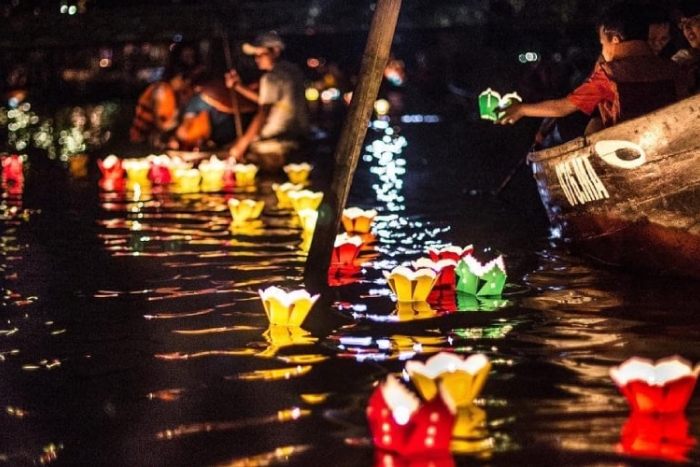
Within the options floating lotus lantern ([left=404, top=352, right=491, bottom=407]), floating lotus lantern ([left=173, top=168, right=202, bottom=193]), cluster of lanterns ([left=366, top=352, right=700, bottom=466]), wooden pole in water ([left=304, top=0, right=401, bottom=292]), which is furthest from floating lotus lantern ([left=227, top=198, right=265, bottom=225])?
floating lotus lantern ([left=404, top=352, right=491, bottom=407])

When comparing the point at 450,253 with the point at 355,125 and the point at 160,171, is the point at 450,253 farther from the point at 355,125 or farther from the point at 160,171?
the point at 160,171

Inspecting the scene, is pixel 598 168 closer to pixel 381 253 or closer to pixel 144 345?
pixel 381 253

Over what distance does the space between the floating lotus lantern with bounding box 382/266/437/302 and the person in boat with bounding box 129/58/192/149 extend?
10.1 metres

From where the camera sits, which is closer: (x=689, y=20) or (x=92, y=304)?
(x=92, y=304)

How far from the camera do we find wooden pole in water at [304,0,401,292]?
677 centimetres

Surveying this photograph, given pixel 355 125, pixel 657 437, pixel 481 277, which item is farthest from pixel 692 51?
pixel 657 437

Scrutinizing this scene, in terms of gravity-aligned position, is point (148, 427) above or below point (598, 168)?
below

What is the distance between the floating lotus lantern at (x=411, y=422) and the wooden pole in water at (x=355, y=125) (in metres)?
2.83

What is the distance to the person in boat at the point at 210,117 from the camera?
16.1 meters

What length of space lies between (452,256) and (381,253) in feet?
5.66

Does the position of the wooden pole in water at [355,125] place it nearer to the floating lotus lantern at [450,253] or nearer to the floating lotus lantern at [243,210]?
the floating lotus lantern at [450,253]

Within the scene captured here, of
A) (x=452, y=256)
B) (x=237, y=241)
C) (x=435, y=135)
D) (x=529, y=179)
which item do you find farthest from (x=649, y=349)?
(x=435, y=135)

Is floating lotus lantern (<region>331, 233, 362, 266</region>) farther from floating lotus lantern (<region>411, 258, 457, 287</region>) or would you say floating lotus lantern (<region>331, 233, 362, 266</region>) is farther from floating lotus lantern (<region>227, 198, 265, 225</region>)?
floating lotus lantern (<region>227, 198, 265, 225</region>)

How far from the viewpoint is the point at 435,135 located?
883 inches
